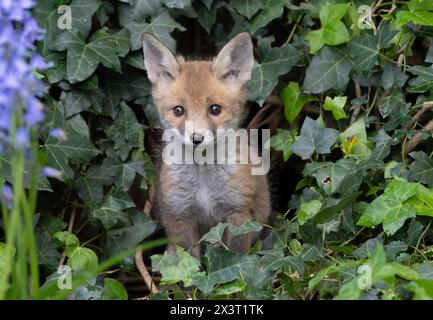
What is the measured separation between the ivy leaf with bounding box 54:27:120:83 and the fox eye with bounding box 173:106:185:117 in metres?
0.37

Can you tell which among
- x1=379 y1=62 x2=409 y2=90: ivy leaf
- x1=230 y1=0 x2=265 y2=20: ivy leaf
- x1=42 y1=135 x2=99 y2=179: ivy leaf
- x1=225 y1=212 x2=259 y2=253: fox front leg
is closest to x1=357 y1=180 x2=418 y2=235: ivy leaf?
x1=225 y1=212 x2=259 y2=253: fox front leg

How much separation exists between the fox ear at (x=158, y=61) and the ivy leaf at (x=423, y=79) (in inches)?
47.2

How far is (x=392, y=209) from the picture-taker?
126 inches

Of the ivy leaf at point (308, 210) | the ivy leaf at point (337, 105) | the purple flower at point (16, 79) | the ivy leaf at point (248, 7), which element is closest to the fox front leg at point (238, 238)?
the ivy leaf at point (308, 210)

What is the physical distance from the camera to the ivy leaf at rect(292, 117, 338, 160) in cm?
372

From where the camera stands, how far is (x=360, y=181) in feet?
11.2

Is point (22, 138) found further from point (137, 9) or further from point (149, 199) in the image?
point (149, 199)

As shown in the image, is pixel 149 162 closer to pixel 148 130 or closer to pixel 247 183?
pixel 148 130

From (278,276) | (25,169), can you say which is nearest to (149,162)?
(25,169)

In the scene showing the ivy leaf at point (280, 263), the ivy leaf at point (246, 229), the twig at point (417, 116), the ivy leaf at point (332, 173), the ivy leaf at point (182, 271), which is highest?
the twig at point (417, 116)

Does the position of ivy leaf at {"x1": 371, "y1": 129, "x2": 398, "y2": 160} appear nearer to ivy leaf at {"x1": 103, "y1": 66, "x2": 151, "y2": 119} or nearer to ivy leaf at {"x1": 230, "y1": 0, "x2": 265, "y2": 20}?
ivy leaf at {"x1": 230, "y1": 0, "x2": 265, "y2": 20}

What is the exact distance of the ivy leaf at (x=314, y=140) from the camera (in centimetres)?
372

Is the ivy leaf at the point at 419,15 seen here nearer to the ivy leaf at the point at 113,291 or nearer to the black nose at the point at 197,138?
the black nose at the point at 197,138
